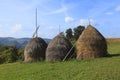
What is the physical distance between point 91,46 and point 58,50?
3141mm

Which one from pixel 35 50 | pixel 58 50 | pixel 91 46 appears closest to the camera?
pixel 91 46

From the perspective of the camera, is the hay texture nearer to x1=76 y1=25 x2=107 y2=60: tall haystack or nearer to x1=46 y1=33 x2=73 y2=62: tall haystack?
x1=46 y1=33 x2=73 y2=62: tall haystack

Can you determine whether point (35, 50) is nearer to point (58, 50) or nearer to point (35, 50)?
point (35, 50)

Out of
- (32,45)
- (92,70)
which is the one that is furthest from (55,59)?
(92,70)

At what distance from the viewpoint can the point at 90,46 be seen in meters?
28.2

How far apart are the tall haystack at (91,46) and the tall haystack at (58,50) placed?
109 centimetres

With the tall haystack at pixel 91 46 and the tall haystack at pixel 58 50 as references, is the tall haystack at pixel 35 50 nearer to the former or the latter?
the tall haystack at pixel 58 50

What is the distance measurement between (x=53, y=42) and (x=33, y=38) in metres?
3.58

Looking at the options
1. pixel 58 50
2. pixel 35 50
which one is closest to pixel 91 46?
pixel 58 50

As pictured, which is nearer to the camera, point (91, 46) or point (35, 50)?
point (91, 46)

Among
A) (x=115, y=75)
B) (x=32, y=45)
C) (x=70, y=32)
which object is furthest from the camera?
(x=70, y=32)

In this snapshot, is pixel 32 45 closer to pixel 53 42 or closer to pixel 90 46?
pixel 53 42

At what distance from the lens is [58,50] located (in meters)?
29.3

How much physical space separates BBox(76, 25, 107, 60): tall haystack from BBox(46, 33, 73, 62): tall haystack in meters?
1.09
